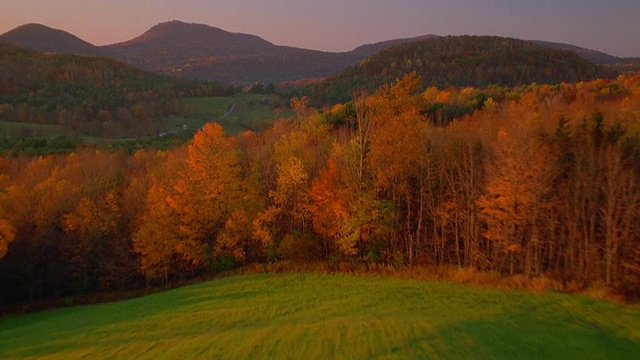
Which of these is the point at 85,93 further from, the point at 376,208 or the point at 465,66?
the point at 376,208

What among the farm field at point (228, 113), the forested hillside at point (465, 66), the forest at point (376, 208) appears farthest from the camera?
the farm field at point (228, 113)

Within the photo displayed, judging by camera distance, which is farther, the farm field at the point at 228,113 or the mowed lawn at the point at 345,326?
the farm field at the point at 228,113

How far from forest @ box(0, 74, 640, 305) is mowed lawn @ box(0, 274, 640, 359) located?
4317 millimetres

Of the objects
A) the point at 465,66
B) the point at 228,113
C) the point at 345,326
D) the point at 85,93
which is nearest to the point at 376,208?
the point at 345,326

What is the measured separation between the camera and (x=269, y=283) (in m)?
27.3

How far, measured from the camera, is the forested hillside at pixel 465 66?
285 ft

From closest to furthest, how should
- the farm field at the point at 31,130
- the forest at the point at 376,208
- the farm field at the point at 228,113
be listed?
1. the forest at the point at 376,208
2. the farm field at the point at 31,130
3. the farm field at the point at 228,113

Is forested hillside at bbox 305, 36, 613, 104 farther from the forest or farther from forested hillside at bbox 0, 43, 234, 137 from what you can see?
the forest

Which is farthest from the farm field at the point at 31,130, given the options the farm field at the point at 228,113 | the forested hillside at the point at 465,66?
the forested hillside at the point at 465,66

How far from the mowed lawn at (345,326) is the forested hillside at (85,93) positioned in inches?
3078

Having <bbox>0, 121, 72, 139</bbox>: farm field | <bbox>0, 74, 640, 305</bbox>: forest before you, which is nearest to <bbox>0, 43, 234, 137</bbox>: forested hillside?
<bbox>0, 121, 72, 139</bbox>: farm field

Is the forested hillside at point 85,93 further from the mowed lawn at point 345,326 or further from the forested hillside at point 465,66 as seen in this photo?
the mowed lawn at point 345,326

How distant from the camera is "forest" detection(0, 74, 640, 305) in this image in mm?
23766

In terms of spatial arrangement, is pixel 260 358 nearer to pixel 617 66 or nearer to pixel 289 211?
pixel 289 211
